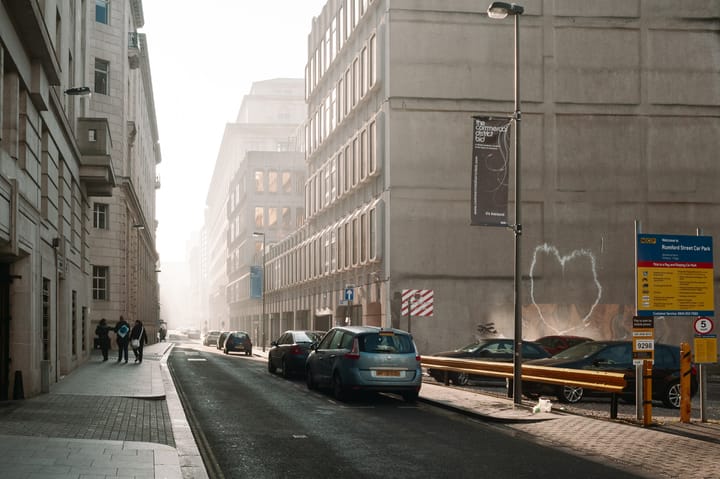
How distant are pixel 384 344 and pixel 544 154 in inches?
918

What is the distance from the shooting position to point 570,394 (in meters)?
20.8

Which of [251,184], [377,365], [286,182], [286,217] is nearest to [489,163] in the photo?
[377,365]

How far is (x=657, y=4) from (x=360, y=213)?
→ 1721 centimetres

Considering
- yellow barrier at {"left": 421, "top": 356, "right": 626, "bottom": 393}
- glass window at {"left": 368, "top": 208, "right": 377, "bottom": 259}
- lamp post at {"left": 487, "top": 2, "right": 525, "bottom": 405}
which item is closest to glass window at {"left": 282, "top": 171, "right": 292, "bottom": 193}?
glass window at {"left": 368, "top": 208, "right": 377, "bottom": 259}

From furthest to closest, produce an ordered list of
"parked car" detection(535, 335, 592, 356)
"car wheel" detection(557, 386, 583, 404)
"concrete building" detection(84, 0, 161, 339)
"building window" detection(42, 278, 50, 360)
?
"concrete building" detection(84, 0, 161, 339) < "parked car" detection(535, 335, 592, 356) < "building window" detection(42, 278, 50, 360) < "car wheel" detection(557, 386, 583, 404)

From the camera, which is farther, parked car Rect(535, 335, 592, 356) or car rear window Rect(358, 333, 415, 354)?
parked car Rect(535, 335, 592, 356)

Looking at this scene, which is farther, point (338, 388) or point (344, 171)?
point (344, 171)

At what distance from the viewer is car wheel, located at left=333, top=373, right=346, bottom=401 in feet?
67.0

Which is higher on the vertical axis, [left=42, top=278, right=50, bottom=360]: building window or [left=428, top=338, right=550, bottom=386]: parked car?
[left=42, top=278, right=50, bottom=360]: building window

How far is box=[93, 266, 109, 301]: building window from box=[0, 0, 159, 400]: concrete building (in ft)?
57.1

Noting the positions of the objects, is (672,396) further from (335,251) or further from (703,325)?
(335,251)

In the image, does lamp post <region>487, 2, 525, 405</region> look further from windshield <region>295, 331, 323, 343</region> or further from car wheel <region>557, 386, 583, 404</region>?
windshield <region>295, 331, 323, 343</region>

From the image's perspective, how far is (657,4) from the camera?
42781 millimetres

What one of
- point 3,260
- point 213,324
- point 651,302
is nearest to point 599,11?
point 651,302
